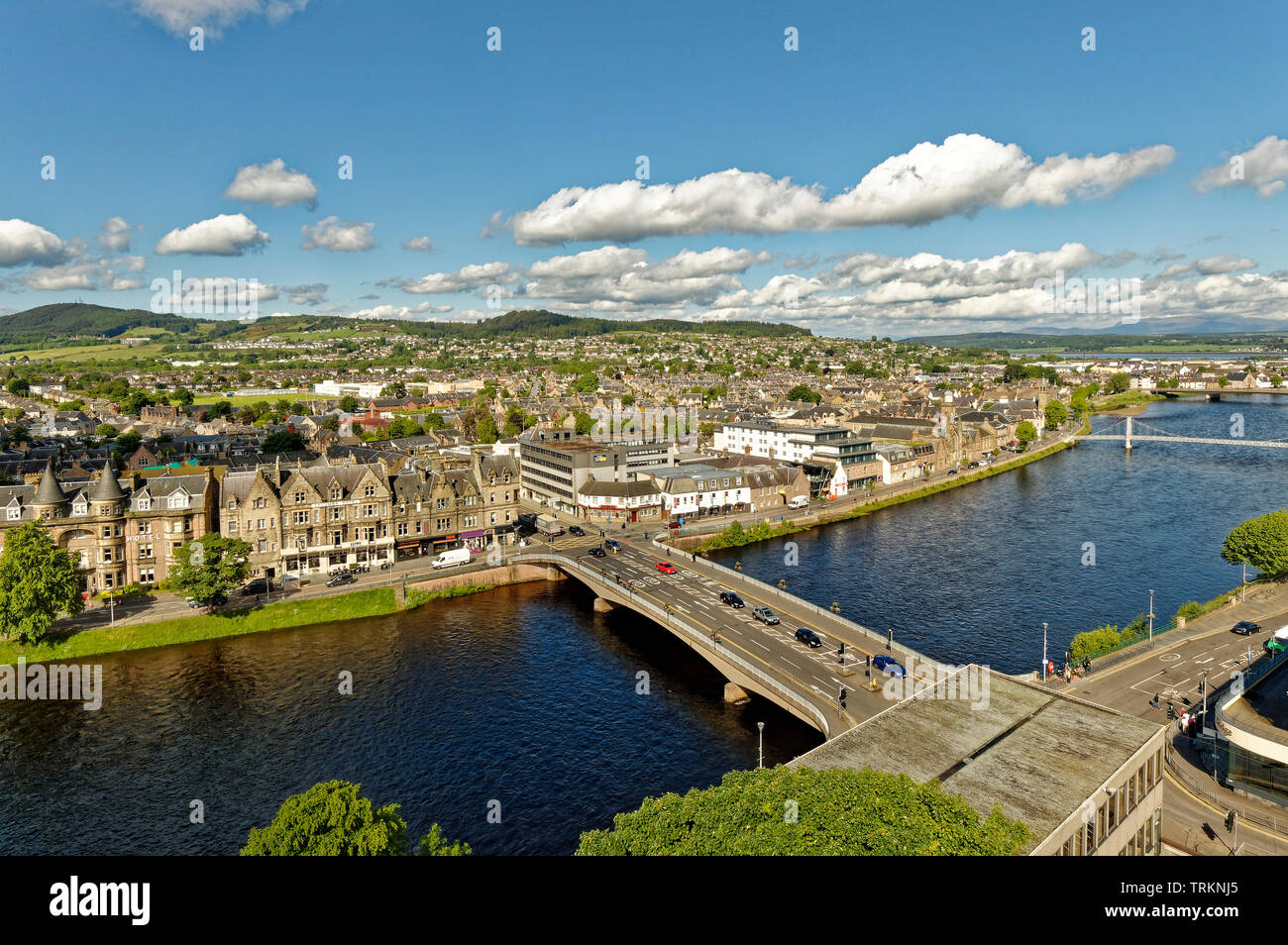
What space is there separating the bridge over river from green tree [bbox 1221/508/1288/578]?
99.3ft

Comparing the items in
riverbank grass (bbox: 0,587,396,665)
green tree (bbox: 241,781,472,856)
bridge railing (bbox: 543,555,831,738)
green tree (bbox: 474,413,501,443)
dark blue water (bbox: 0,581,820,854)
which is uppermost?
green tree (bbox: 474,413,501,443)

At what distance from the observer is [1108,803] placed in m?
26.9

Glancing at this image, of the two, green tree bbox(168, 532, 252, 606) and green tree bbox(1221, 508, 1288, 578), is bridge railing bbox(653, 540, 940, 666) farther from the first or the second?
green tree bbox(168, 532, 252, 606)

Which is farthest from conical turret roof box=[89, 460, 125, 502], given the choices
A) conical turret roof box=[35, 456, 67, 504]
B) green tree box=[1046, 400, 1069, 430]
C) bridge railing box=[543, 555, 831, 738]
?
green tree box=[1046, 400, 1069, 430]

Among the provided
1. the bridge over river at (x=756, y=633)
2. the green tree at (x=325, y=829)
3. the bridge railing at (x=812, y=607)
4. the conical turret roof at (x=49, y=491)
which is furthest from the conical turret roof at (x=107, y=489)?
the green tree at (x=325, y=829)

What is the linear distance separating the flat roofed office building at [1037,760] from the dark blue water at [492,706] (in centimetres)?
1182

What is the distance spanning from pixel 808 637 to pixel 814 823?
30313 millimetres

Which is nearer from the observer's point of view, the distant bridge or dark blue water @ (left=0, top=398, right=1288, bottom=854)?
dark blue water @ (left=0, top=398, right=1288, bottom=854)

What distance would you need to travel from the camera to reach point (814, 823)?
817 inches

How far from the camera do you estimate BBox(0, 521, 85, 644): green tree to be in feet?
180

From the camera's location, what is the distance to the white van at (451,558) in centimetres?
7450

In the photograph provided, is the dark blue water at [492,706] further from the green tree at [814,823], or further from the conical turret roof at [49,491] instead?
the conical turret roof at [49,491]

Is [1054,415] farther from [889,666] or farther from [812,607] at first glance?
[889,666]
